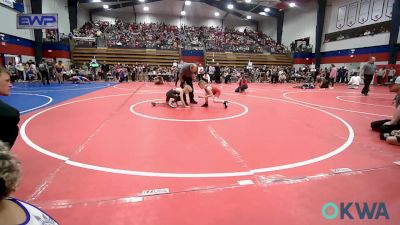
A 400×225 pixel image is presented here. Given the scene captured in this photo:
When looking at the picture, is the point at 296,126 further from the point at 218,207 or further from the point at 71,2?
the point at 71,2

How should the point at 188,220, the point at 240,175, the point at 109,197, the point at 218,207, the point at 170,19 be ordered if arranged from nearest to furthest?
the point at 188,220 → the point at 218,207 → the point at 109,197 → the point at 240,175 → the point at 170,19

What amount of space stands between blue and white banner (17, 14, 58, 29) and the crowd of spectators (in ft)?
34.7

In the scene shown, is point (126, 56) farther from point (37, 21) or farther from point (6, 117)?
point (6, 117)

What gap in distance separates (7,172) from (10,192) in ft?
0.32

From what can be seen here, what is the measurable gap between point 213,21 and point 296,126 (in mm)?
33122

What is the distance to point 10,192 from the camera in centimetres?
100

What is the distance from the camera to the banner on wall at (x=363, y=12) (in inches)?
838

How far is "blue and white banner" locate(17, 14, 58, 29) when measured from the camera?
565 inches

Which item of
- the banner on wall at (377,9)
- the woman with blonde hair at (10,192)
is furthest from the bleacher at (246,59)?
the woman with blonde hair at (10,192)

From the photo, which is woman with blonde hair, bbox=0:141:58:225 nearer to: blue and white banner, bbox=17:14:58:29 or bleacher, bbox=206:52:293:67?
blue and white banner, bbox=17:14:58:29

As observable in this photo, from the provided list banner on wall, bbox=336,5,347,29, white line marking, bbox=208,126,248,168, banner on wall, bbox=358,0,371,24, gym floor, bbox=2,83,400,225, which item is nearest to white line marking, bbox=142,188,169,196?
gym floor, bbox=2,83,400,225

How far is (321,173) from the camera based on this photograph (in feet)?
10.1

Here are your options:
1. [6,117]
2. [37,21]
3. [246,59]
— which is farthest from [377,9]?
[6,117]

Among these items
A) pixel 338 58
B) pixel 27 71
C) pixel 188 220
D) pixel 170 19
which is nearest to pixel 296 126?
pixel 188 220
